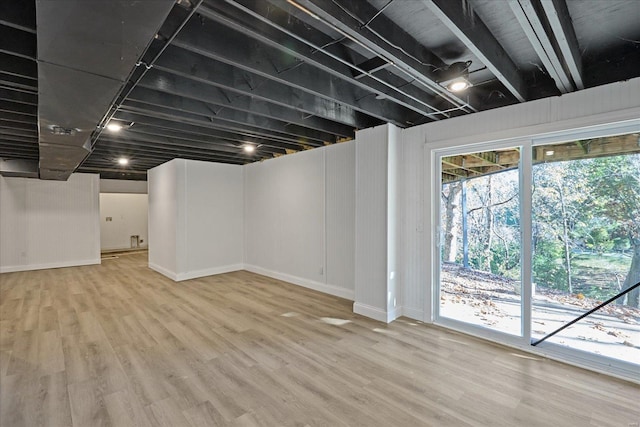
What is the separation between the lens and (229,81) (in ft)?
8.63

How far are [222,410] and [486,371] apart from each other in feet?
7.23

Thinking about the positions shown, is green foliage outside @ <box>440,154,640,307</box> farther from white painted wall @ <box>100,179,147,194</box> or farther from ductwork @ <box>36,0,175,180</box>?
white painted wall @ <box>100,179,147,194</box>

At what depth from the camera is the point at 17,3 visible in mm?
1692

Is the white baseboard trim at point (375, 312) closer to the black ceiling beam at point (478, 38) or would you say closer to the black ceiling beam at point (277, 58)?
the black ceiling beam at point (277, 58)

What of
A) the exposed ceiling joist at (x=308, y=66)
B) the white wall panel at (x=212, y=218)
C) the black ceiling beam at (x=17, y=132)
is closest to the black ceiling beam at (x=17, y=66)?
the exposed ceiling joist at (x=308, y=66)

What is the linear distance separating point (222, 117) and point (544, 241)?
12.4ft

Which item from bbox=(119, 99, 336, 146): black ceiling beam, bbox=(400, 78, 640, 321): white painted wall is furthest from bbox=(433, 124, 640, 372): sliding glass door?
bbox=(119, 99, 336, 146): black ceiling beam

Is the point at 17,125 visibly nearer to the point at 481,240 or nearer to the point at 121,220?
the point at 481,240

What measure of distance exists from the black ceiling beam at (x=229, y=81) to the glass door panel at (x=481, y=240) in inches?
66.4

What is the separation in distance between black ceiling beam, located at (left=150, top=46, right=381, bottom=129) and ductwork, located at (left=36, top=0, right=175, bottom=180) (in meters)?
0.53

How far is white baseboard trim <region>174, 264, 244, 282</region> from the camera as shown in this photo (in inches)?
230

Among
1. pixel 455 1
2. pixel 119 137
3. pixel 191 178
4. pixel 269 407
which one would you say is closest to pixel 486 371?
pixel 269 407

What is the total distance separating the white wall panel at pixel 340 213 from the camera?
4625mm

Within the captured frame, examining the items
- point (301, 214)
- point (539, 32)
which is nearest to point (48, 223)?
point (301, 214)
